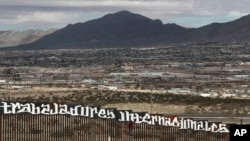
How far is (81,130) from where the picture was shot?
4466cm

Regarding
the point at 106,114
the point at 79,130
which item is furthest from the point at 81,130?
the point at 106,114

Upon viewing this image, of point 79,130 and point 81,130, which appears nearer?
point 79,130

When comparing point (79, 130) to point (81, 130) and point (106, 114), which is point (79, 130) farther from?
point (106, 114)

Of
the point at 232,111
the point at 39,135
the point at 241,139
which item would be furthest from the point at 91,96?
the point at 241,139

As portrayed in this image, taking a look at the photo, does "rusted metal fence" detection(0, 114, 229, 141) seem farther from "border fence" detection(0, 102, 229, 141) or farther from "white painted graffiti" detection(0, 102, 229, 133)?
"white painted graffiti" detection(0, 102, 229, 133)

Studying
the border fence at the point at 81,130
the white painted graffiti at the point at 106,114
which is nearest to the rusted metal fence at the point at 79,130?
the border fence at the point at 81,130

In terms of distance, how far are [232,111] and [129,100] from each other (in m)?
17.3

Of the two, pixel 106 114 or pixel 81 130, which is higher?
pixel 106 114

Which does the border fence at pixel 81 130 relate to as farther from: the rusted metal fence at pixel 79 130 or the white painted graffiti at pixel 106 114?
the white painted graffiti at pixel 106 114

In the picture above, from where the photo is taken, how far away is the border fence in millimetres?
44281

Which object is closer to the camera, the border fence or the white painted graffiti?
the white painted graffiti

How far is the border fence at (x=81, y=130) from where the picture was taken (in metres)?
44.3

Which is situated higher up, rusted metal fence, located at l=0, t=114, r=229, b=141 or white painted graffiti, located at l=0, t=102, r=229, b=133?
white painted graffiti, located at l=0, t=102, r=229, b=133

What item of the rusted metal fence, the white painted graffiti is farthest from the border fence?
the white painted graffiti
